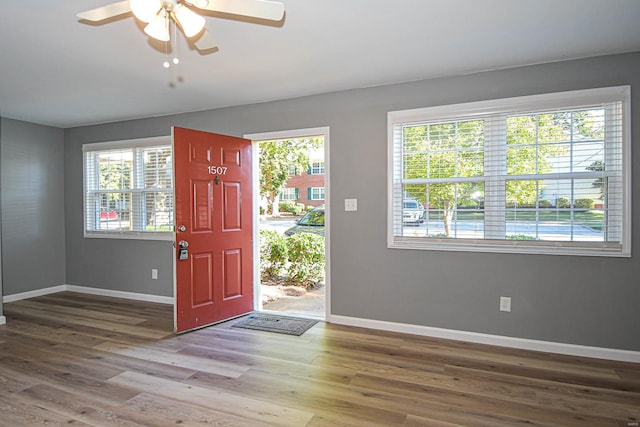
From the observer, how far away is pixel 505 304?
3260mm

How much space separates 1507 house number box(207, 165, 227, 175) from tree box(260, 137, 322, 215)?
9.88 feet

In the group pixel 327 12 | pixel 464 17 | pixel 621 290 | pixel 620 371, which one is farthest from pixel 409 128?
pixel 620 371

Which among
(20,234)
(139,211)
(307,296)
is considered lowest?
(307,296)

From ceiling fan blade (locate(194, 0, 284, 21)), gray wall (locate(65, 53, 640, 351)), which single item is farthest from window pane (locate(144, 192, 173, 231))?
ceiling fan blade (locate(194, 0, 284, 21))

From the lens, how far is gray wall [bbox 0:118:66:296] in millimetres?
4926

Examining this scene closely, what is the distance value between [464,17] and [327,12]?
34.0 inches

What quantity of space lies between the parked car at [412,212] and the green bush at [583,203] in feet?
4.05

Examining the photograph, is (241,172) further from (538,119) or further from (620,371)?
(620,371)

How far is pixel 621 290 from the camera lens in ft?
9.61

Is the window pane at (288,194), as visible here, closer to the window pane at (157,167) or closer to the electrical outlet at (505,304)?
the window pane at (157,167)

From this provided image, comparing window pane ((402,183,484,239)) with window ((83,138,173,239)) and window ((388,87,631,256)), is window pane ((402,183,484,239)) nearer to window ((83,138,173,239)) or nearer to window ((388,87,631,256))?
window ((388,87,631,256))

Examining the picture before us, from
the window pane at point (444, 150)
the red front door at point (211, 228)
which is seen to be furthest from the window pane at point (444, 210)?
the red front door at point (211, 228)

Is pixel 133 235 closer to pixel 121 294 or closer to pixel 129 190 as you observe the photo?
pixel 129 190

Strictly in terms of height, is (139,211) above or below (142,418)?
above
